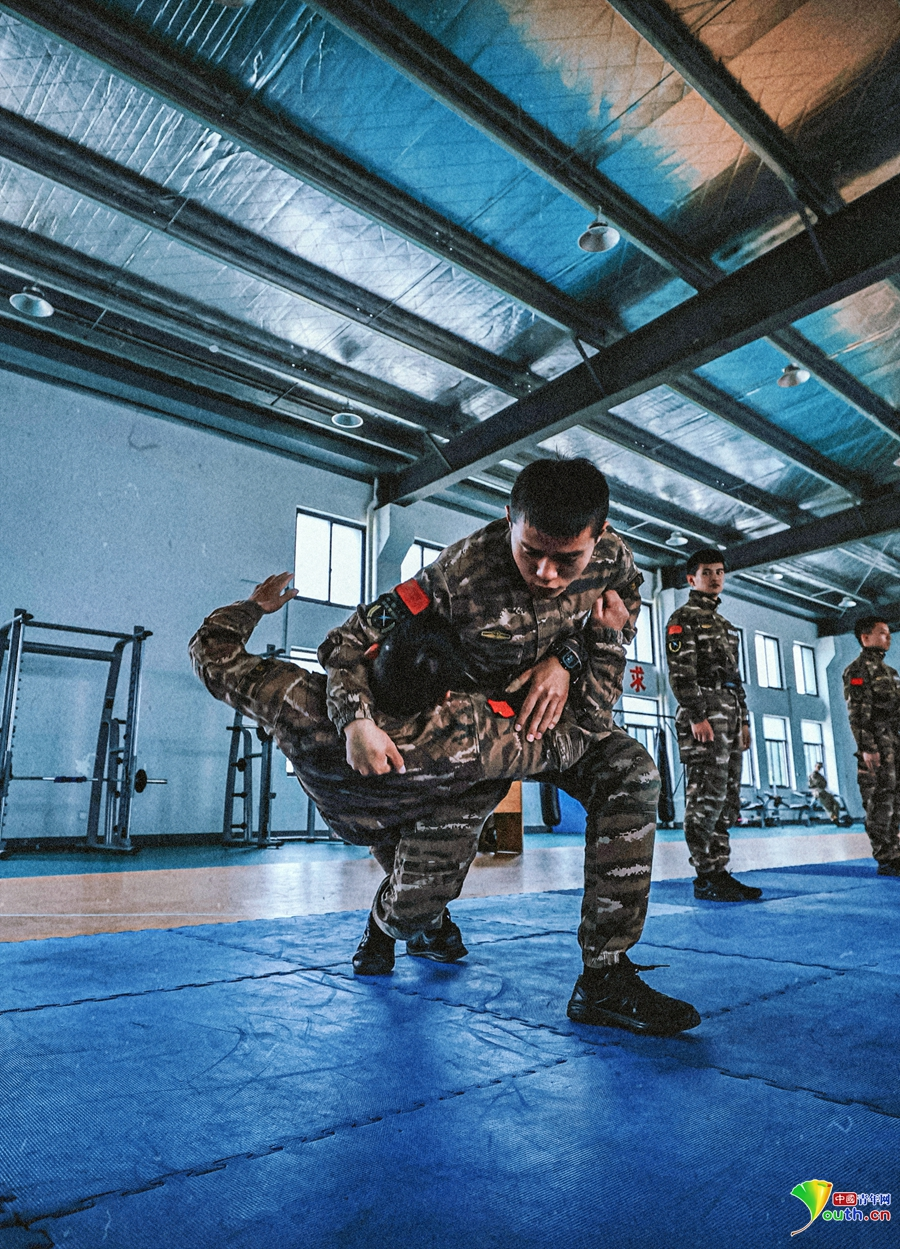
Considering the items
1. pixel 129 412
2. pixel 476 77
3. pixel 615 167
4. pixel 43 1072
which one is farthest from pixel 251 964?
pixel 129 412

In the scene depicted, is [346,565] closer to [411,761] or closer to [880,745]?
[880,745]

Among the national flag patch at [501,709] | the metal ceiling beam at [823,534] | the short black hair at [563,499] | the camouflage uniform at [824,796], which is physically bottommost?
the camouflage uniform at [824,796]

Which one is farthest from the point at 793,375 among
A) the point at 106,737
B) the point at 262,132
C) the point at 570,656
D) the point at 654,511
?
the point at 106,737

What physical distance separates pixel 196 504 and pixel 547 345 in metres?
3.83

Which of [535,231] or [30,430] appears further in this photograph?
[30,430]

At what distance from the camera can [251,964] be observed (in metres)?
1.97

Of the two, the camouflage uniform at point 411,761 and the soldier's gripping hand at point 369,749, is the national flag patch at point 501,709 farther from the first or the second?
the soldier's gripping hand at point 369,749

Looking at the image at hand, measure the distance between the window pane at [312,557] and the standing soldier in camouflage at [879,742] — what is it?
230 inches

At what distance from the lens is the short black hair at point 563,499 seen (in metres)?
1.51

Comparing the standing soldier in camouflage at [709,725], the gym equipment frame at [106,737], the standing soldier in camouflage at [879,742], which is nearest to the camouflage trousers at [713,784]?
the standing soldier in camouflage at [709,725]

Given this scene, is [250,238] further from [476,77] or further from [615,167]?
[615,167]

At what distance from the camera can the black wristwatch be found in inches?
66.9

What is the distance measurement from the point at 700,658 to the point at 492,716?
2.25 m

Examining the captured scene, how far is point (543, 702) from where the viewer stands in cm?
162
